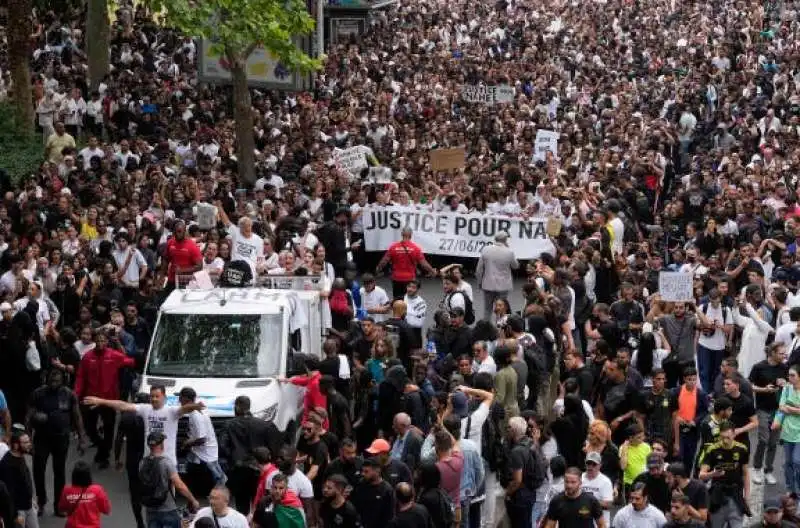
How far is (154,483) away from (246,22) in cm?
1514

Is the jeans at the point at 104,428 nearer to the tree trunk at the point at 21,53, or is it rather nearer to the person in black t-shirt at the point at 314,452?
the person in black t-shirt at the point at 314,452

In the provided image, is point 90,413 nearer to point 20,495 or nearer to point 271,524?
point 20,495

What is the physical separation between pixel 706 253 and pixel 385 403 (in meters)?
7.60

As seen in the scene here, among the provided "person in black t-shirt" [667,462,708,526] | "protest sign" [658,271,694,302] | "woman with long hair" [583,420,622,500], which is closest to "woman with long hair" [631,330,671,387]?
"protest sign" [658,271,694,302]

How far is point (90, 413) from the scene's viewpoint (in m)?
18.9

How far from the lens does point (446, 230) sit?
27.5m

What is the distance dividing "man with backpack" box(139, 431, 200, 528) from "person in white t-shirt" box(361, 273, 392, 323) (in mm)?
6485

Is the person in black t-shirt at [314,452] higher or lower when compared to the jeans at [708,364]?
higher

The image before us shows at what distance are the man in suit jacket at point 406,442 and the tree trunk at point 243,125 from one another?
15.4 metres

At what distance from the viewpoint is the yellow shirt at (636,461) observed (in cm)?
1579

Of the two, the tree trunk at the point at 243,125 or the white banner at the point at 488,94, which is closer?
the tree trunk at the point at 243,125

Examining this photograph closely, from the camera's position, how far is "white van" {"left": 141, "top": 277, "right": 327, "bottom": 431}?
57.7ft

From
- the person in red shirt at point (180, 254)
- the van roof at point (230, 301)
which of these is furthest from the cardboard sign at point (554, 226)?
the van roof at point (230, 301)

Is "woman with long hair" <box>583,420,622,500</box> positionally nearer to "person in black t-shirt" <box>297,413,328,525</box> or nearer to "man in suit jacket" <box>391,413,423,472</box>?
"man in suit jacket" <box>391,413,423,472</box>
